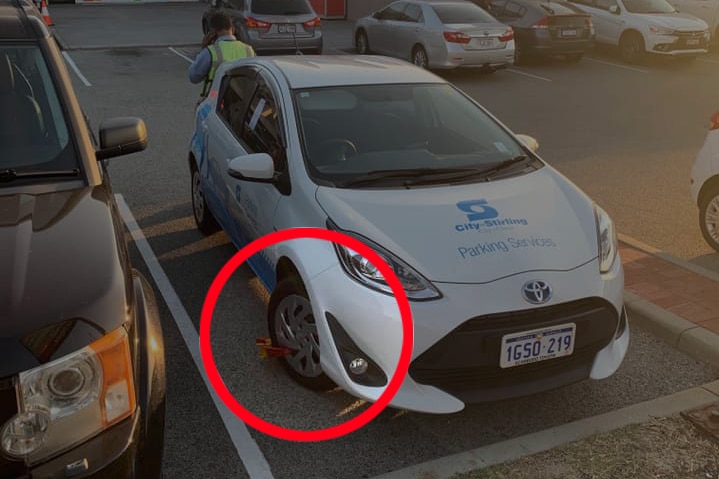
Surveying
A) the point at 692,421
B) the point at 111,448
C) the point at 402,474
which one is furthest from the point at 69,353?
the point at 692,421

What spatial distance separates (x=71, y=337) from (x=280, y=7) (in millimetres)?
14406

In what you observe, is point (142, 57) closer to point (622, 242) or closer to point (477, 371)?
point (622, 242)

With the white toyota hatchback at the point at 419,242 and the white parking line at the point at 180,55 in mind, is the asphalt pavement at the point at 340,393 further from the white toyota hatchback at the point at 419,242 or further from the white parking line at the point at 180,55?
the white parking line at the point at 180,55

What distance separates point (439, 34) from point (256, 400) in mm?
11985

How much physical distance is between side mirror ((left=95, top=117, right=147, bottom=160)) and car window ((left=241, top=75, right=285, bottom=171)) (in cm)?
89

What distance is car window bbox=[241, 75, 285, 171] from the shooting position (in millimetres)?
4609

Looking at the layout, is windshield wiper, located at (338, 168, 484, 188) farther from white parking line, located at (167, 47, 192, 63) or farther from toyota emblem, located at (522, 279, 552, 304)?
white parking line, located at (167, 47, 192, 63)

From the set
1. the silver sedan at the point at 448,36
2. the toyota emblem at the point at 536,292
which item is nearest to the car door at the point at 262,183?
the toyota emblem at the point at 536,292

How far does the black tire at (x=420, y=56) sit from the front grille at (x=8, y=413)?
537 inches

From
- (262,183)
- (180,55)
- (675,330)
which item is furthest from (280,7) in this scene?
(675,330)

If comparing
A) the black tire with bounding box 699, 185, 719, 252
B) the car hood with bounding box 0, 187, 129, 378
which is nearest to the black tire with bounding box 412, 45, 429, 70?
the black tire with bounding box 699, 185, 719, 252

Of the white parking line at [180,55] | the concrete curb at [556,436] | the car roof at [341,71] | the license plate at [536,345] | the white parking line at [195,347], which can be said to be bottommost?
the white parking line at [180,55]

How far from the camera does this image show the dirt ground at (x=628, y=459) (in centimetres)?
341

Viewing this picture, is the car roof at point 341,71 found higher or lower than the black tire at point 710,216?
higher
